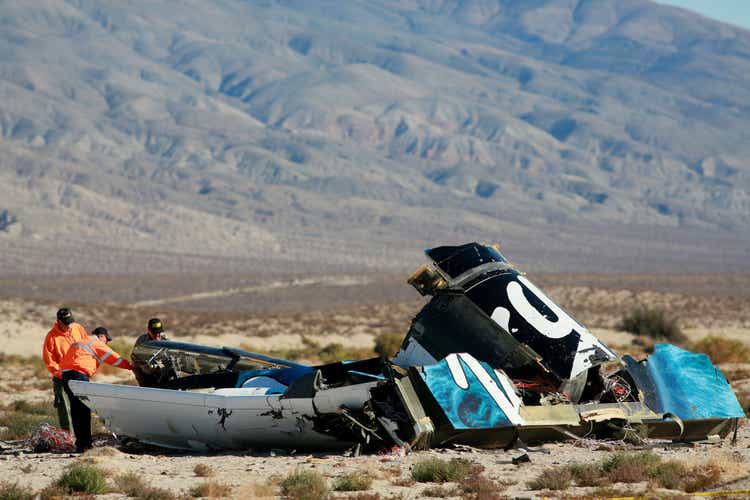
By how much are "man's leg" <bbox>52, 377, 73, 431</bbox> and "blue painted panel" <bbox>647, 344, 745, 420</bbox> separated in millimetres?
6920

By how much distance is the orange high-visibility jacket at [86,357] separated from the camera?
1373cm

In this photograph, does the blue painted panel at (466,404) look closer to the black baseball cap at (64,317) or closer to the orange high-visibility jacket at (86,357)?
the orange high-visibility jacket at (86,357)

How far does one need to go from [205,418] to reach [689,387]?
223 inches

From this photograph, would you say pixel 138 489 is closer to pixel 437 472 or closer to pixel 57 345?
pixel 437 472

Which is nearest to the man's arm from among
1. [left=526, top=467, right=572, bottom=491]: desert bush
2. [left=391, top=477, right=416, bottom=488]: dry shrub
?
[left=391, top=477, right=416, bottom=488]: dry shrub

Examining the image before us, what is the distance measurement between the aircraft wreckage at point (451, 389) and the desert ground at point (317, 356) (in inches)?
10.1

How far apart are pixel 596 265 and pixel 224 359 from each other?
109 metres

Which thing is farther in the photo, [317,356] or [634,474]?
[317,356]

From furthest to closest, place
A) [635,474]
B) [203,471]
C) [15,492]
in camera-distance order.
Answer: [203,471]
[635,474]
[15,492]

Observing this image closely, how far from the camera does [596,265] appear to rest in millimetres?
121875

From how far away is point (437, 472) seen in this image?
1130cm

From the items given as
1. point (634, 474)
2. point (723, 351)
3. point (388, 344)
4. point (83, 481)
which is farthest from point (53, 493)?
point (388, 344)

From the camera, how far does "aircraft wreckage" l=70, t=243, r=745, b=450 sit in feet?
41.3

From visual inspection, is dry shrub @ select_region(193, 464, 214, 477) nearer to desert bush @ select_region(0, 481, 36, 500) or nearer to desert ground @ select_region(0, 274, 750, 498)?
desert ground @ select_region(0, 274, 750, 498)
